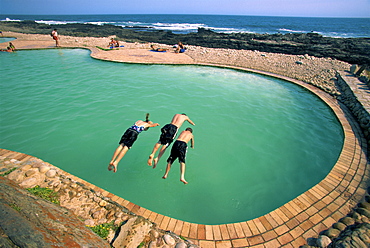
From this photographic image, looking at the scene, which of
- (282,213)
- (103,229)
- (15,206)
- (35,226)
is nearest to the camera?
(35,226)

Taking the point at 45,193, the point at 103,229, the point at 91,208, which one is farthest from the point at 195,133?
the point at 45,193

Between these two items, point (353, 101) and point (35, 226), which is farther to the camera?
point (353, 101)

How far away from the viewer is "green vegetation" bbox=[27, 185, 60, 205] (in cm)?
397

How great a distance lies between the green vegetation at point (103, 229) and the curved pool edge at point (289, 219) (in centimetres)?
69

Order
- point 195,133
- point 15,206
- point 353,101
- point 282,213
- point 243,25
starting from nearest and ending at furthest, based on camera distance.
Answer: point 15,206 → point 282,213 → point 195,133 → point 353,101 → point 243,25

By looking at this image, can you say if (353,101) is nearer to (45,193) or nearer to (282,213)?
(282,213)

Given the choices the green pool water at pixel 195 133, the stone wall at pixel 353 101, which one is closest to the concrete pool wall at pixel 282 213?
the green pool water at pixel 195 133

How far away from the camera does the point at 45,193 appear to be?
409cm

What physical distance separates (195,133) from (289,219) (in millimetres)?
4470

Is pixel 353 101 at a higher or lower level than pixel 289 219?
higher

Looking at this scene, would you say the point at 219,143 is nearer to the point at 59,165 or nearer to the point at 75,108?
the point at 59,165

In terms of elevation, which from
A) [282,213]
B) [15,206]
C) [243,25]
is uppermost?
[15,206]

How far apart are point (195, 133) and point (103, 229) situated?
501cm

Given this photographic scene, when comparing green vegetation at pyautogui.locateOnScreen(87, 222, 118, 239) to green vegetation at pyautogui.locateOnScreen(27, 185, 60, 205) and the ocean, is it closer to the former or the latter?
green vegetation at pyautogui.locateOnScreen(27, 185, 60, 205)
